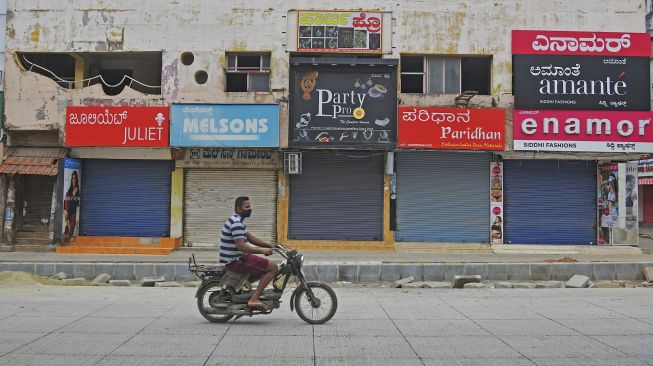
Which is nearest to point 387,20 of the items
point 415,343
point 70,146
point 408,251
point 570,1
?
point 570,1

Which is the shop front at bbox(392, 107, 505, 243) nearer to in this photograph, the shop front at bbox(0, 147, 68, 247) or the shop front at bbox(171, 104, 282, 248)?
the shop front at bbox(171, 104, 282, 248)

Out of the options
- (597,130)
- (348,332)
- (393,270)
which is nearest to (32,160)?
(393,270)

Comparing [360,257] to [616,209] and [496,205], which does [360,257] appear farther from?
[616,209]

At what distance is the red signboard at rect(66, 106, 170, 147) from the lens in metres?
17.8

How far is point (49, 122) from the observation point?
717 inches

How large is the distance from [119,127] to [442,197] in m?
11.0

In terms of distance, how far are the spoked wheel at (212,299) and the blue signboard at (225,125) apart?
10201 mm

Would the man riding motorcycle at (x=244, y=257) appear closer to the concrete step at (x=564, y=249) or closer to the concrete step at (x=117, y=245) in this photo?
the concrete step at (x=117, y=245)

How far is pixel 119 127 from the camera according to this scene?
17.8 meters

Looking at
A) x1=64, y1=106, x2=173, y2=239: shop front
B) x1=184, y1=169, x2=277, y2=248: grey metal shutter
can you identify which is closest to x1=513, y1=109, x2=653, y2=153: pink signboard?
x1=184, y1=169, x2=277, y2=248: grey metal shutter

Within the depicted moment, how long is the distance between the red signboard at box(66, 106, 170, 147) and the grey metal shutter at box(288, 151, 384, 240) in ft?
15.4

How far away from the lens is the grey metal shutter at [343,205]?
61.4 feet

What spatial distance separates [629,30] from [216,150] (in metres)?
14.5

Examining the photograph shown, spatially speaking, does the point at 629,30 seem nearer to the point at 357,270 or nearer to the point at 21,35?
the point at 357,270
